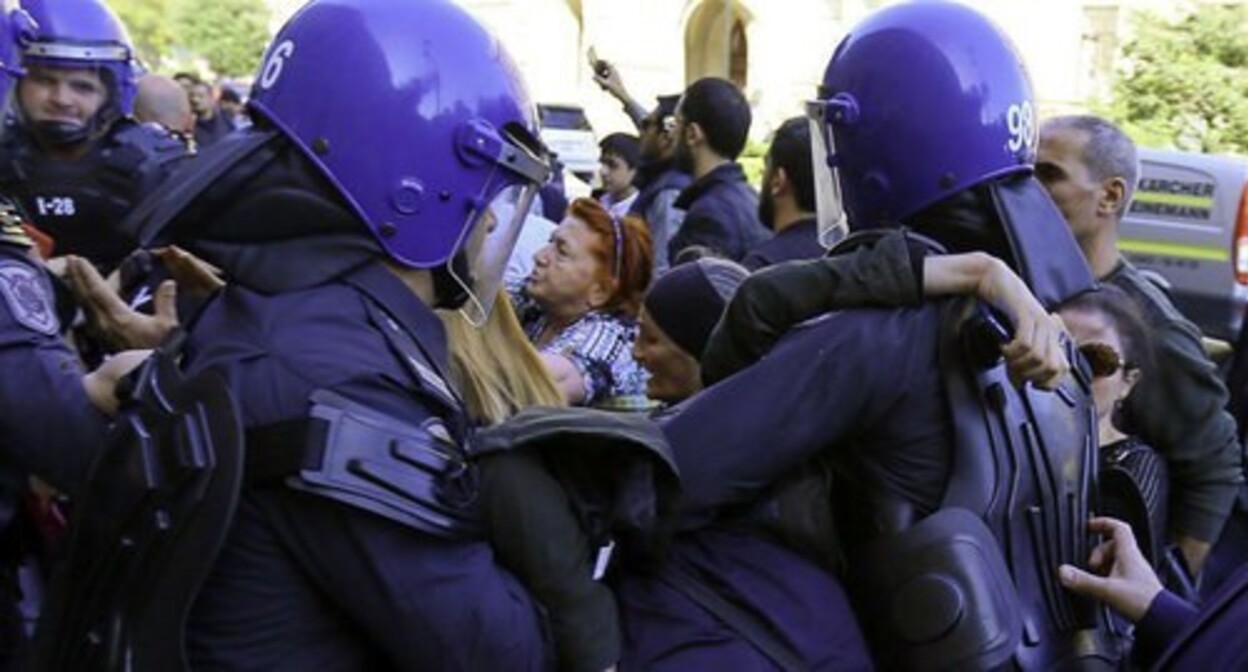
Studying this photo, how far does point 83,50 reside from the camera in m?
4.61

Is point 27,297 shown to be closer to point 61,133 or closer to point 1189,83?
point 61,133

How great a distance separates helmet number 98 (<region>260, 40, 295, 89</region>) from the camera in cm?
216

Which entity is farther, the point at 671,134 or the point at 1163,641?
the point at 671,134

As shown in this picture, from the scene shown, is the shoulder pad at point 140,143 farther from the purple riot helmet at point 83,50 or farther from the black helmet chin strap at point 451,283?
the black helmet chin strap at point 451,283

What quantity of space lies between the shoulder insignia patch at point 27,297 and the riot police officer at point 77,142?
5.69ft

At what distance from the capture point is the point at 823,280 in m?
2.45

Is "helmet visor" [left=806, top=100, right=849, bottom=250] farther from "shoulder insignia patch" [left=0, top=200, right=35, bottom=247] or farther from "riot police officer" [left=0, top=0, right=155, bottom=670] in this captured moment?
"shoulder insignia patch" [left=0, top=200, right=35, bottom=247]

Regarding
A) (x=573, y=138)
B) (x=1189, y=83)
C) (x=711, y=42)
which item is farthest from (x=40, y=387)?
(x=711, y=42)

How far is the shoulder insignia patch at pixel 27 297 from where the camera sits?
108 inches

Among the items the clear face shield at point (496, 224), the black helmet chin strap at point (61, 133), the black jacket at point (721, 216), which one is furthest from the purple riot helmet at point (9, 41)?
the black jacket at point (721, 216)

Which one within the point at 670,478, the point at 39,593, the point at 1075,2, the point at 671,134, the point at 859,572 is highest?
the point at 670,478

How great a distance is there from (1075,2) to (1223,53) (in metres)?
7.36

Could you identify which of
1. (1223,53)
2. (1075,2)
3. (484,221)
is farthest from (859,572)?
(1075,2)

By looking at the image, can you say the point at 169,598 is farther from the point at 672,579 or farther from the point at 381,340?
the point at 672,579
